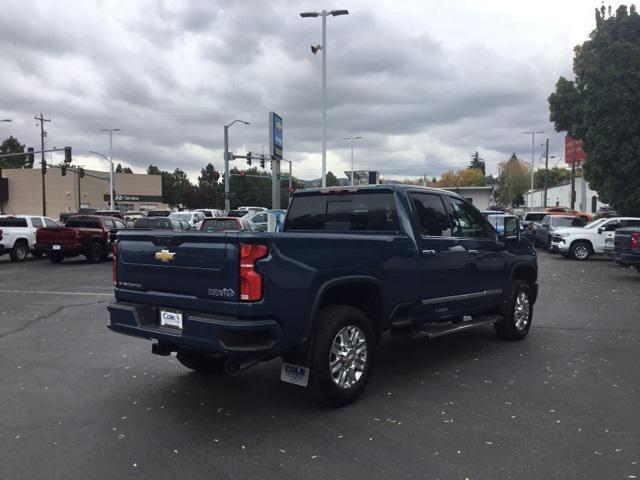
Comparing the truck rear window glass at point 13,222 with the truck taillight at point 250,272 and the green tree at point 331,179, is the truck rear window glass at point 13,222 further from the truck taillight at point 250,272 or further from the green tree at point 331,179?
the green tree at point 331,179

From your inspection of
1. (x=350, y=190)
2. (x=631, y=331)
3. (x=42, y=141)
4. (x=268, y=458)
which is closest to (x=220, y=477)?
(x=268, y=458)

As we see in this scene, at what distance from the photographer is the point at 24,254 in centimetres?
2177

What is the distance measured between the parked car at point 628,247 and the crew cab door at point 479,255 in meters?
8.38

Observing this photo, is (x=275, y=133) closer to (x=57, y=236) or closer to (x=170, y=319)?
(x=57, y=236)

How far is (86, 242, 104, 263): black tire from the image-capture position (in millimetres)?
20484

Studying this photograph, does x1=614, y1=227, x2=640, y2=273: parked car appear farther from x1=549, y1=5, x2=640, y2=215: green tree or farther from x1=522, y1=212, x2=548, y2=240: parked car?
x1=522, y1=212, x2=548, y2=240: parked car

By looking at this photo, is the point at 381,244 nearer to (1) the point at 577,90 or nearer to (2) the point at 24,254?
(2) the point at 24,254

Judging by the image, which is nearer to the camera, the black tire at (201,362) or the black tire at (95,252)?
the black tire at (201,362)

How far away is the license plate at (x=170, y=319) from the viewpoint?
15.4 ft

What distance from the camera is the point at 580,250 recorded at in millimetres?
21234

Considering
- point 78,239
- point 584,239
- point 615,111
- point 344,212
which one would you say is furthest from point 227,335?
point 615,111

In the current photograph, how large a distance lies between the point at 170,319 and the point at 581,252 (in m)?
19.9

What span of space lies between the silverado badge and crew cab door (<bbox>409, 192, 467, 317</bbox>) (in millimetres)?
2477

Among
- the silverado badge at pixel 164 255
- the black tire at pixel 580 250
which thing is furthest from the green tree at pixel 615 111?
the silverado badge at pixel 164 255
